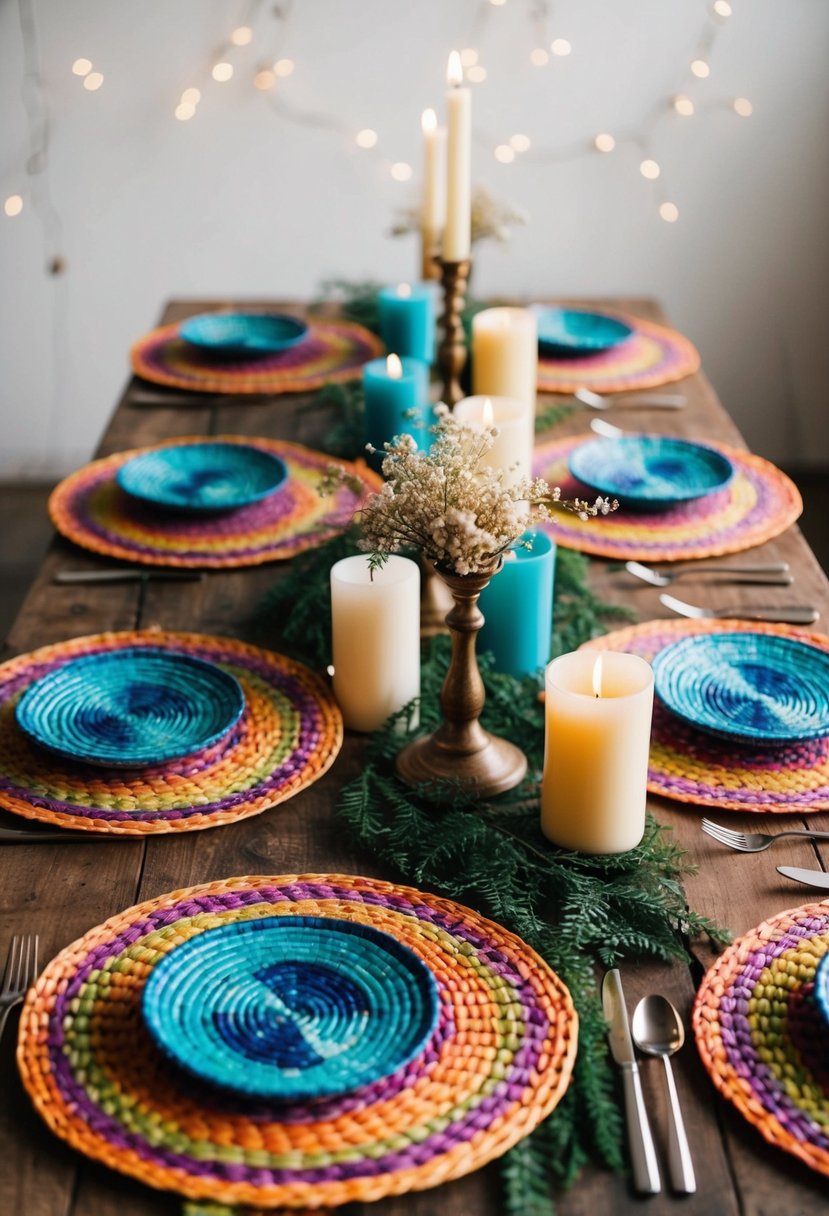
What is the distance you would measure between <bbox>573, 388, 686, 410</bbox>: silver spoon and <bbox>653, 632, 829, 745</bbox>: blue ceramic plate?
2.51 feet

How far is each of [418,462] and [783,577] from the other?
25.7 inches

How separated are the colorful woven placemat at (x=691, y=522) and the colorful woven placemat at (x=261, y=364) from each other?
0.48m

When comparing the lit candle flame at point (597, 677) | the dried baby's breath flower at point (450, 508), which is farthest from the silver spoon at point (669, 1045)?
the dried baby's breath flower at point (450, 508)

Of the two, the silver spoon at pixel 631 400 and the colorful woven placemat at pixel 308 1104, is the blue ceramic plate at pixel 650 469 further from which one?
the colorful woven placemat at pixel 308 1104

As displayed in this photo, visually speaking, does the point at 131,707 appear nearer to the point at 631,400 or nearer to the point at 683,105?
the point at 631,400

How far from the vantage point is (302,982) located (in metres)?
0.89

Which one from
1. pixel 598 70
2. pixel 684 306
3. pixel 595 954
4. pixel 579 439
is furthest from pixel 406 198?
pixel 595 954

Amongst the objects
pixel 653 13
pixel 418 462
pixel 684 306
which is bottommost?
pixel 684 306

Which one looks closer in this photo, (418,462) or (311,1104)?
(311,1104)

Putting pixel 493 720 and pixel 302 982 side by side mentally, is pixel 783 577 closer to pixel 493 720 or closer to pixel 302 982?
pixel 493 720

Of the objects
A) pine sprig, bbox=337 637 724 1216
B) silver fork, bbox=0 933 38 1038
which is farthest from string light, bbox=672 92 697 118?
silver fork, bbox=0 933 38 1038

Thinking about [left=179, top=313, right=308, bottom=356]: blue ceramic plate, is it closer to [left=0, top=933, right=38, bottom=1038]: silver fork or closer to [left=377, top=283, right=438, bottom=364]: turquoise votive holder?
[left=377, top=283, right=438, bottom=364]: turquoise votive holder

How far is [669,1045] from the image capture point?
0.85 m

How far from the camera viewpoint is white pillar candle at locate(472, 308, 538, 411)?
70.4 inches
